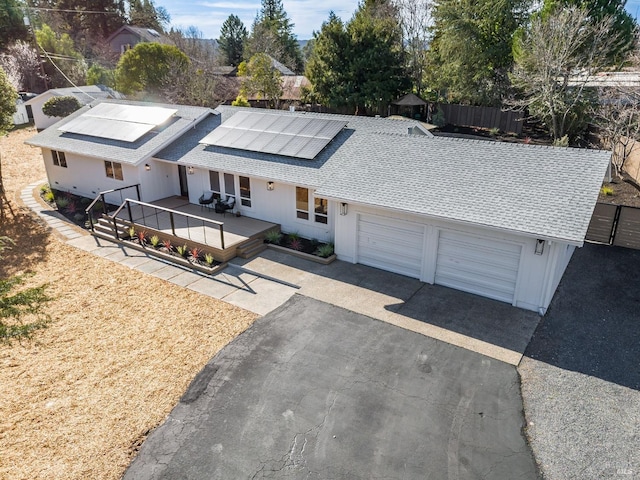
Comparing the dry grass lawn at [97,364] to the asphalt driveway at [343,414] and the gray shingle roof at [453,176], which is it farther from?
the gray shingle roof at [453,176]

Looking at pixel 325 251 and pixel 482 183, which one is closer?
pixel 482 183

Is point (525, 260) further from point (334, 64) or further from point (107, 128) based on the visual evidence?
point (334, 64)

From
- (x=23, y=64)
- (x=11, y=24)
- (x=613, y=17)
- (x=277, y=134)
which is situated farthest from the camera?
(x=11, y=24)

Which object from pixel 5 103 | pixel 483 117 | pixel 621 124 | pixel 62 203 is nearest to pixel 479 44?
pixel 483 117

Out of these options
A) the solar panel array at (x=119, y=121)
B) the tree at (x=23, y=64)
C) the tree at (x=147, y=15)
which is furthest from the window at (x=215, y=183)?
the tree at (x=147, y=15)

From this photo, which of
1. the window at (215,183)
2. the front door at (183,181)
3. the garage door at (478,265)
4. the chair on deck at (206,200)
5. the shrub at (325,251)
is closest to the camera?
the garage door at (478,265)
